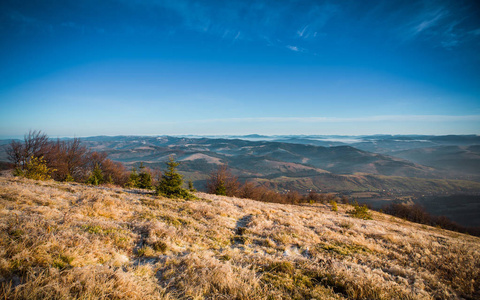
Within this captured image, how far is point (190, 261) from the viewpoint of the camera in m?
A: 5.45

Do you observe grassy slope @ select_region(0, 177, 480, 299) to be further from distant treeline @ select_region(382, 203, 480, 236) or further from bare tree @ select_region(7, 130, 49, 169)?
distant treeline @ select_region(382, 203, 480, 236)

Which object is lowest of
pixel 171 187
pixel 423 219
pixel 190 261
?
pixel 423 219

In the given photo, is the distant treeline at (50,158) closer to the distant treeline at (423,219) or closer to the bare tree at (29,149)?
the bare tree at (29,149)

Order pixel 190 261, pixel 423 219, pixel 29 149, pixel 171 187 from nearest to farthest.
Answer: pixel 190 261, pixel 171 187, pixel 29 149, pixel 423 219

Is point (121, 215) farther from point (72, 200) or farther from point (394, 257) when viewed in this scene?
point (394, 257)

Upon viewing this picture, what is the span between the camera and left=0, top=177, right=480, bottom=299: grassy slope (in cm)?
375

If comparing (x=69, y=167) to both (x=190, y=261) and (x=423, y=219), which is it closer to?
(x=190, y=261)

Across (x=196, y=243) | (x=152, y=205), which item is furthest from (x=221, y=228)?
(x=152, y=205)

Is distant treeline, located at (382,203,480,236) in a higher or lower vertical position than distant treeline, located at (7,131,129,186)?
lower

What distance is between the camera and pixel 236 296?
4027mm

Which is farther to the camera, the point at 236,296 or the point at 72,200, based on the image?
the point at 72,200

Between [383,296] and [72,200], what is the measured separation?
14.2 meters

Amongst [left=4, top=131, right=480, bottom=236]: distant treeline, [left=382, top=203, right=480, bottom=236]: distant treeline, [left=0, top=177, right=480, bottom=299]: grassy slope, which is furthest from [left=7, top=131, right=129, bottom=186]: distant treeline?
[left=382, top=203, right=480, bottom=236]: distant treeline

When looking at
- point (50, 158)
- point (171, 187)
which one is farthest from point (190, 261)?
point (50, 158)
